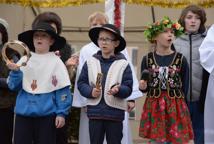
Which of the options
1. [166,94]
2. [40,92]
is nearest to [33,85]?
[40,92]

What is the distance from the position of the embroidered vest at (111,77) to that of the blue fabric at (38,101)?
245mm

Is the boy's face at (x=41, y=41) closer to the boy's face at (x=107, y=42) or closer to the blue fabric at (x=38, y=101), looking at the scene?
the blue fabric at (x=38, y=101)

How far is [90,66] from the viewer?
403 cm

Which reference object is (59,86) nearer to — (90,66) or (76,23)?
(90,66)

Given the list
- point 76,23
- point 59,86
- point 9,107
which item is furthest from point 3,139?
point 76,23

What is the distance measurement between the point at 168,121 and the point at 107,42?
983 millimetres

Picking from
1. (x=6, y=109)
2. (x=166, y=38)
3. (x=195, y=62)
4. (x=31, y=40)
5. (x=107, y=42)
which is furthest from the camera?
(x=195, y=62)

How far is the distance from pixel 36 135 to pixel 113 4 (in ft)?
7.46

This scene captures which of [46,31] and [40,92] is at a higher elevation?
[46,31]

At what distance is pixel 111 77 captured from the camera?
3941 millimetres

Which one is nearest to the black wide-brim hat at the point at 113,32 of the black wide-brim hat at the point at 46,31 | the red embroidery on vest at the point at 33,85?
the black wide-brim hat at the point at 46,31

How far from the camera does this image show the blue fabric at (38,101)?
384cm

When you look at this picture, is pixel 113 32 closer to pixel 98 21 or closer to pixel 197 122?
pixel 98 21

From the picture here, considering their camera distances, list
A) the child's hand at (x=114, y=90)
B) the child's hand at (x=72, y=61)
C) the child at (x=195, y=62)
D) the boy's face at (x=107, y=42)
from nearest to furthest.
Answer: the child's hand at (x=114, y=90) → the boy's face at (x=107, y=42) → the child at (x=195, y=62) → the child's hand at (x=72, y=61)
